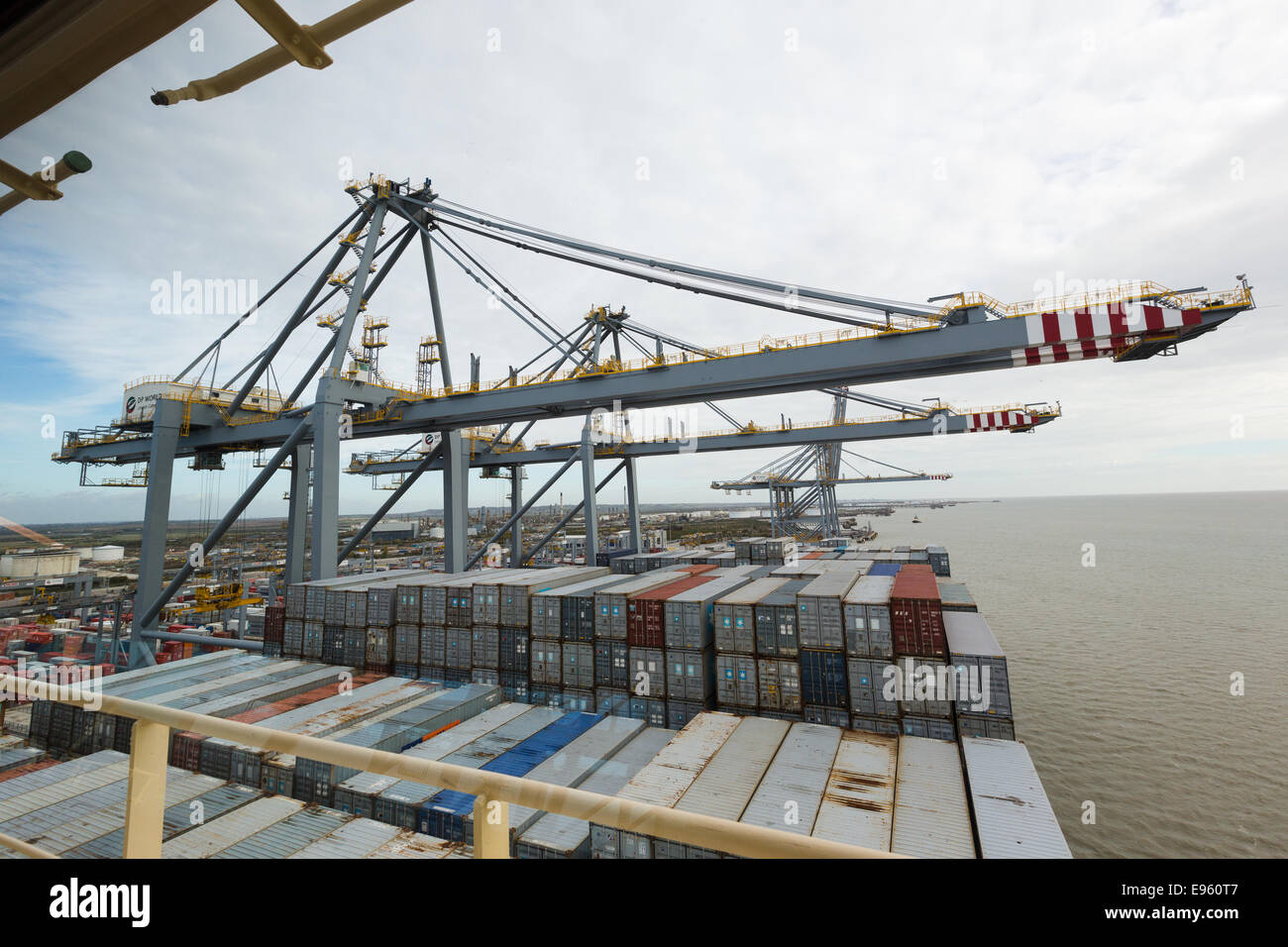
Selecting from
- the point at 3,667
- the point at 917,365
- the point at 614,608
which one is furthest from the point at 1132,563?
the point at 3,667

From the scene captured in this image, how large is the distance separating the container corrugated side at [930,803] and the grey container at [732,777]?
2475mm

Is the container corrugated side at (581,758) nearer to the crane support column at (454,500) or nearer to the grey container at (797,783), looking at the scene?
the grey container at (797,783)

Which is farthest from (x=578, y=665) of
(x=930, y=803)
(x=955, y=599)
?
(x=955, y=599)

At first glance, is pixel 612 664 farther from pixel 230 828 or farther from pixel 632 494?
pixel 632 494

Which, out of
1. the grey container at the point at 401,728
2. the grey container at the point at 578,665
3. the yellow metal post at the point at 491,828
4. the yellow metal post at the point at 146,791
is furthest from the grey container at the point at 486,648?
the yellow metal post at the point at 491,828

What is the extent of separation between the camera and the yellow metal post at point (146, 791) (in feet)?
7.22

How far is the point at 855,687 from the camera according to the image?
1373 cm

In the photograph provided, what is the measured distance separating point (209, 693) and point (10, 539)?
49.5 feet

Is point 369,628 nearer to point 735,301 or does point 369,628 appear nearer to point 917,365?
point 735,301

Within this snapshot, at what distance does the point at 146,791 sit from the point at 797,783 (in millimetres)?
10539

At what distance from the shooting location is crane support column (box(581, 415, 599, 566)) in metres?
35.0

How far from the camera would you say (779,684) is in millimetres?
14719

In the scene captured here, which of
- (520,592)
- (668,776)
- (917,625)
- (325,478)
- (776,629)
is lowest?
(668,776)
